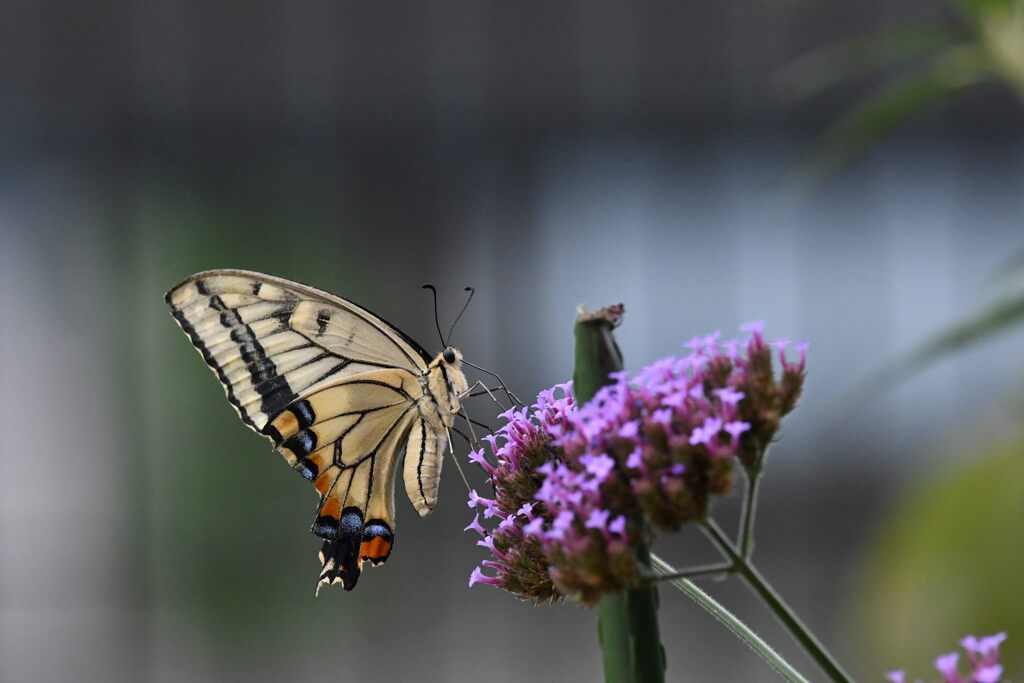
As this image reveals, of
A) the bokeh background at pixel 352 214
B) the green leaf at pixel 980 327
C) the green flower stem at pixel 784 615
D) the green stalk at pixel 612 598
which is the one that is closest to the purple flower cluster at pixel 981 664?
the green flower stem at pixel 784 615

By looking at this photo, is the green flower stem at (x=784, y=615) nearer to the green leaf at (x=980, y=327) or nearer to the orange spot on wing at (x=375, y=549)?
the green leaf at (x=980, y=327)

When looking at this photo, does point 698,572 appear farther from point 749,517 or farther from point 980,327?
point 980,327

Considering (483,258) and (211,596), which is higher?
(483,258)

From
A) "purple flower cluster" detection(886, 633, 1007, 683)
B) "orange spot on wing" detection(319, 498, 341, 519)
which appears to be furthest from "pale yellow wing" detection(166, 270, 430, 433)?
"purple flower cluster" detection(886, 633, 1007, 683)

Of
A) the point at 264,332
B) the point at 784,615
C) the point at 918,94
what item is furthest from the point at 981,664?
the point at 264,332

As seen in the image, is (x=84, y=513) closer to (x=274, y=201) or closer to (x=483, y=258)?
(x=274, y=201)

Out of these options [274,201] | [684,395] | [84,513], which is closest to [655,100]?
[274,201]
